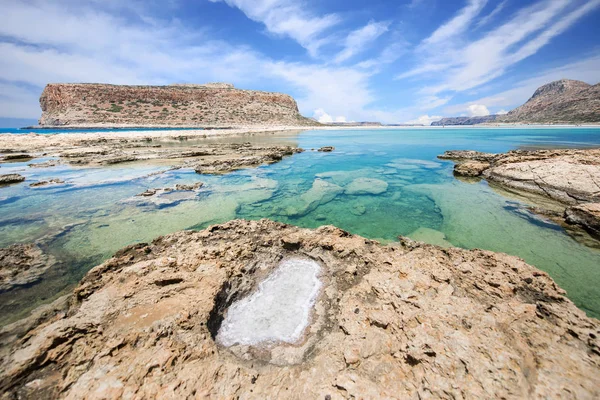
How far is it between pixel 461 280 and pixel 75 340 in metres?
5.67

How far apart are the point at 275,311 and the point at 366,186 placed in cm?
1005

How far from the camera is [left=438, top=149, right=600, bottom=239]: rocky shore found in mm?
7262

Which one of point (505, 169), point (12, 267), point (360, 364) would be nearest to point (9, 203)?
point (12, 267)

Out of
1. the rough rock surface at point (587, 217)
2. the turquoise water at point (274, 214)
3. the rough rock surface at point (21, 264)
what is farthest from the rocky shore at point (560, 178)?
the rough rock surface at point (21, 264)

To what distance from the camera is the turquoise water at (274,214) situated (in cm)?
557

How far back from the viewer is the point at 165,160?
18.6 metres

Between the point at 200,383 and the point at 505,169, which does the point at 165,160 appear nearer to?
the point at 200,383

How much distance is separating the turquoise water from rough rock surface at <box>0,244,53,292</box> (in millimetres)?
247

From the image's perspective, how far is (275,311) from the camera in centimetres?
364

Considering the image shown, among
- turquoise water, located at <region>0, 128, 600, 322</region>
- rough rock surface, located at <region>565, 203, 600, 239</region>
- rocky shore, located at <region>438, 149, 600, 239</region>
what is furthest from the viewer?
rocky shore, located at <region>438, 149, 600, 239</region>

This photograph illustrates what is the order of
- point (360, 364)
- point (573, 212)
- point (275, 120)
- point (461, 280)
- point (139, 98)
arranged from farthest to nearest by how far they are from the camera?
point (275, 120)
point (139, 98)
point (573, 212)
point (461, 280)
point (360, 364)

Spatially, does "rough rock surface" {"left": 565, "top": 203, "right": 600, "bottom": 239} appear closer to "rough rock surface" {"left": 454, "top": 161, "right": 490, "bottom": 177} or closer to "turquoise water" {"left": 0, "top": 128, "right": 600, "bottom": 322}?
"turquoise water" {"left": 0, "top": 128, "right": 600, "bottom": 322}

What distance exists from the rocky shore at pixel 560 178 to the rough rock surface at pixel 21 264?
48.1ft

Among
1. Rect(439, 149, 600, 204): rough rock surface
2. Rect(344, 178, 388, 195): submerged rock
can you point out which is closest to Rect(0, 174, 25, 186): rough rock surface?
Rect(344, 178, 388, 195): submerged rock
